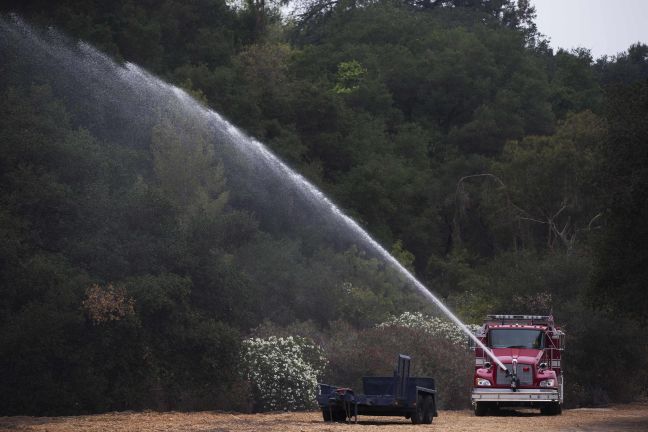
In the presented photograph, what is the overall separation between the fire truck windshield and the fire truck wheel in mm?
1741

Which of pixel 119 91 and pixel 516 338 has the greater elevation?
pixel 119 91

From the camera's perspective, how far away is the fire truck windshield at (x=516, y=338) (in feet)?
110

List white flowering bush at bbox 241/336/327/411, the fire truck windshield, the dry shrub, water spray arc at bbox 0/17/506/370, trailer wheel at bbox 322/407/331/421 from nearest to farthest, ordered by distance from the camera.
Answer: trailer wheel at bbox 322/407/331/421 < the fire truck windshield < the dry shrub < white flowering bush at bbox 241/336/327/411 < water spray arc at bbox 0/17/506/370

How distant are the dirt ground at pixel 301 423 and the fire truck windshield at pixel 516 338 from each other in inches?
81.7

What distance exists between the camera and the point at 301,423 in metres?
28.1

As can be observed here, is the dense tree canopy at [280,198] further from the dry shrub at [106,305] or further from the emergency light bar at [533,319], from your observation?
the emergency light bar at [533,319]

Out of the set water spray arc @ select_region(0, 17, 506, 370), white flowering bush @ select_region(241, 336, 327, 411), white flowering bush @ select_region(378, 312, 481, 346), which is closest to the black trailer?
white flowering bush @ select_region(241, 336, 327, 411)

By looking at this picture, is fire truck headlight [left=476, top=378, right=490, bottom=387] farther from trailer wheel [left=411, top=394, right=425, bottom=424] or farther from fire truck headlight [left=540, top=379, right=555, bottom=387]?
trailer wheel [left=411, top=394, right=425, bottom=424]

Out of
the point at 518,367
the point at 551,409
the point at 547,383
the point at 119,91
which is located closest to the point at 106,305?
the point at 518,367

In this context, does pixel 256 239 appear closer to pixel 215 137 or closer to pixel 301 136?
pixel 215 137

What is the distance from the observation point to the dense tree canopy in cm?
3559

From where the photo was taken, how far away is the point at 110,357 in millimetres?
36125

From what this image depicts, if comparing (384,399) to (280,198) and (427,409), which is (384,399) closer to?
(427,409)

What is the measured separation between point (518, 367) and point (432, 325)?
13.9 metres
